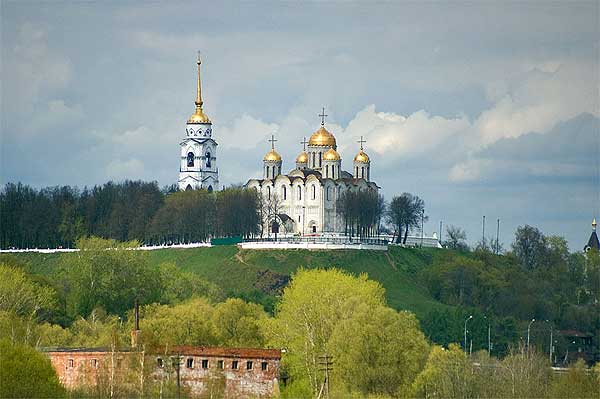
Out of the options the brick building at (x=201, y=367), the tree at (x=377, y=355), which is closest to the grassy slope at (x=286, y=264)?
the tree at (x=377, y=355)

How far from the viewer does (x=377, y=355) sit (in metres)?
63.5

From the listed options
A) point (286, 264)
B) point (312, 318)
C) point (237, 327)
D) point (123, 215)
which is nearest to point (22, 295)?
point (237, 327)

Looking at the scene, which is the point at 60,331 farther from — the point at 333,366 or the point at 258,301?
the point at 258,301

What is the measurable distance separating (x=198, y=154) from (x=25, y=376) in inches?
3444

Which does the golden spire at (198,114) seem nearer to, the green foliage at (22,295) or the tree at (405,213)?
the tree at (405,213)

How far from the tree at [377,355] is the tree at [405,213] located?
64.7 meters

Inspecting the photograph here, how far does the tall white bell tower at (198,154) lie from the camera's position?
142 m

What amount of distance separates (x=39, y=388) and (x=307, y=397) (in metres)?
9.91

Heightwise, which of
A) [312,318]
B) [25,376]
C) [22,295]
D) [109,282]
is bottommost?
[25,376]

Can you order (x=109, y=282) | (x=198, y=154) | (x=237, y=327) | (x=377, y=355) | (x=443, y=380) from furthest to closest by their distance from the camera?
(x=198, y=154), (x=109, y=282), (x=237, y=327), (x=377, y=355), (x=443, y=380)

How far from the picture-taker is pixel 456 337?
9206 cm

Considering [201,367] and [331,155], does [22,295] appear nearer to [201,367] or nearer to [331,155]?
[201,367]

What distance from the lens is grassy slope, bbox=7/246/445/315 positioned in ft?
374

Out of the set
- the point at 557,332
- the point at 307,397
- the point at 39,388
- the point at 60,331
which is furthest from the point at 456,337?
the point at 39,388
